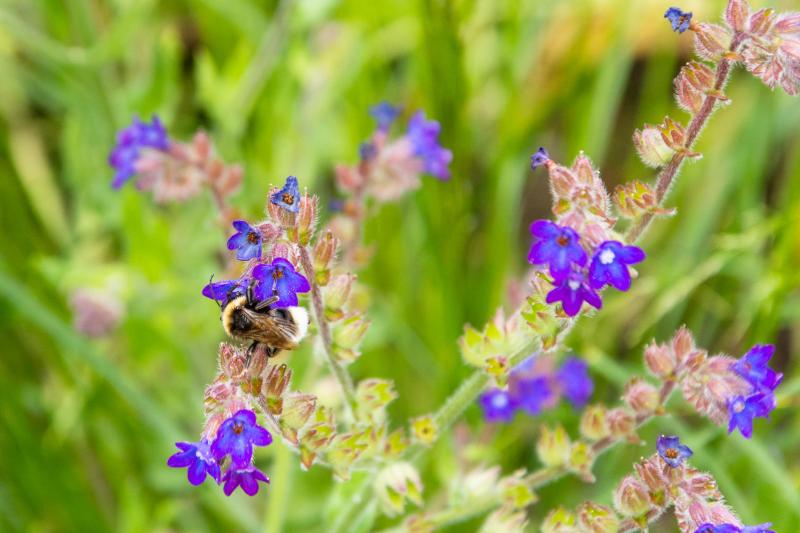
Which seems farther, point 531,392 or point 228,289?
point 531,392

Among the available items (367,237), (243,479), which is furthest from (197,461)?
(367,237)

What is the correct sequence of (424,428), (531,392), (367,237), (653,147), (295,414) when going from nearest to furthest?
1. (653,147)
2. (295,414)
3. (424,428)
4. (531,392)
5. (367,237)

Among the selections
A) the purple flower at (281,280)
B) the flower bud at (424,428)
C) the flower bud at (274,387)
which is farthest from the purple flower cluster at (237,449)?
the flower bud at (424,428)

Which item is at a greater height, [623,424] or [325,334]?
[325,334]

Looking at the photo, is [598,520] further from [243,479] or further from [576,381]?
[576,381]

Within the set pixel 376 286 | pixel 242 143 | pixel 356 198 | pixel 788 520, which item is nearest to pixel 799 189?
pixel 788 520

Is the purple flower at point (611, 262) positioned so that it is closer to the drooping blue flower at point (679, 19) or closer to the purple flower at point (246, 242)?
the drooping blue flower at point (679, 19)

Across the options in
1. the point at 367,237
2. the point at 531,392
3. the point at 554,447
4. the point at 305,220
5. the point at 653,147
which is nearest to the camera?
the point at 305,220
